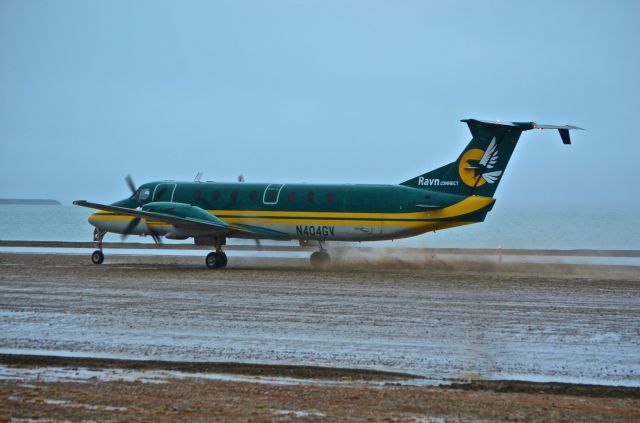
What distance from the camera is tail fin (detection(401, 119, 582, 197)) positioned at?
2939 centimetres

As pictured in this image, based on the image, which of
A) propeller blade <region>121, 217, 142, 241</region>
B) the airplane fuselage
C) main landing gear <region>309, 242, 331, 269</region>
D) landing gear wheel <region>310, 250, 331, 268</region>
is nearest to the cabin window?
the airplane fuselage

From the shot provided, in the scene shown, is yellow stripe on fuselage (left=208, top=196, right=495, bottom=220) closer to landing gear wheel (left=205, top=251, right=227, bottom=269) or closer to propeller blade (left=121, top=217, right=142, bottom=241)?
landing gear wheel (left=205, top=251, right=227, bottom=269)

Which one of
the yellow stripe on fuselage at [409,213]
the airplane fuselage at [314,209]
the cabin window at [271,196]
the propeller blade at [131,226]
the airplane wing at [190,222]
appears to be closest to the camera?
the yellow stripe on fuselage at [409,213]

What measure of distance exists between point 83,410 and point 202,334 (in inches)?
236

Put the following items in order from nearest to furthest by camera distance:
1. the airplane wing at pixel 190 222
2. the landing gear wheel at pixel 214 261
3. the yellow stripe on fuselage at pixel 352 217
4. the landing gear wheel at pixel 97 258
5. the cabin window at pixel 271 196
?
1. the yellow stripe on fuselage at pixel 352 217
2. the airplane wing at pixel 190 222
3. the landing gear wheel at pixel 214 261
4. the cabin window at pixel 271 196
5. the landing gear wheel at pixel 97 258

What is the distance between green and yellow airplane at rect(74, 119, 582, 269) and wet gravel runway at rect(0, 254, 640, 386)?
2.22m

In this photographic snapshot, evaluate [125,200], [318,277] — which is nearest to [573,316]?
[318,277]

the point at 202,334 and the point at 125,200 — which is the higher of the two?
the point at 125,200

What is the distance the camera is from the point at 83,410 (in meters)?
10.2

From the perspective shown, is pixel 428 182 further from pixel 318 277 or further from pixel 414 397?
pixel 414 397

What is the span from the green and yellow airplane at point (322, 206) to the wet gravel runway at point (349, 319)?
2.22 m

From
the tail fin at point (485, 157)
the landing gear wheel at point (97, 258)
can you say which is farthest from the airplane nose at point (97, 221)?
the tail fin at point (485, 157)

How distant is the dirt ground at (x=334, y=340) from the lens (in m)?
10.5

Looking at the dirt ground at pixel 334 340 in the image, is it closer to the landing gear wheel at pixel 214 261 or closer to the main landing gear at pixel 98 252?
the landing gear wheel at pixel 214 261
